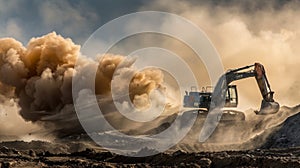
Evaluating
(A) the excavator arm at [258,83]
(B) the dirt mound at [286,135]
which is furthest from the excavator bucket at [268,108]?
(B) the dirt mound at [286,135]

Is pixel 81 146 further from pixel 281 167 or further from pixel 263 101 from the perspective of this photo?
pixel 281 167

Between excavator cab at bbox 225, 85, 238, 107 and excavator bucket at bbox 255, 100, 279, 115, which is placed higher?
excavator cab at bbox 225, 85, 238, 107

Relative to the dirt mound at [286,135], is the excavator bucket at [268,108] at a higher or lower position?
higher

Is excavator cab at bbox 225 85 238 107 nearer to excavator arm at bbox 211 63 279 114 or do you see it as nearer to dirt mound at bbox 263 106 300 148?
excavator arm at bbox 211 63 279 114

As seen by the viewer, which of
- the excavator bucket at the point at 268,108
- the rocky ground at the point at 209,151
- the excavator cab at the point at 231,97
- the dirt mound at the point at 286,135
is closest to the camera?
the rocky ground at the point at 209,151

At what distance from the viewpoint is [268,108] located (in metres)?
48.0

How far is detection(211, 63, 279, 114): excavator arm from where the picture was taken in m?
48.2

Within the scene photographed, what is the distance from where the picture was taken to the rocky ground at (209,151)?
78.9 ft

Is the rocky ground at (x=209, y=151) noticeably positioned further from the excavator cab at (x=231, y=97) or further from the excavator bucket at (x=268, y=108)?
the excavator cab at (x=231, y=97)

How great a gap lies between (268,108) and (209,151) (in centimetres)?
1337

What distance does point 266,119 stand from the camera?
48.5 m

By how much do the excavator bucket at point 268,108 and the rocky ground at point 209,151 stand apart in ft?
2.33

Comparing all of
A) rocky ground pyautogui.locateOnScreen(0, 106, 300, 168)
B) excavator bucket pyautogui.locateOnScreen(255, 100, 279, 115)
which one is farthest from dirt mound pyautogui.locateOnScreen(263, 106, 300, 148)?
excavator bucket pyautogui.locateOnScreen(255, 100, 279, 115)

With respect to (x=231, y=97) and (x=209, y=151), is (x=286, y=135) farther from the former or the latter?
(x=231, y=97)
